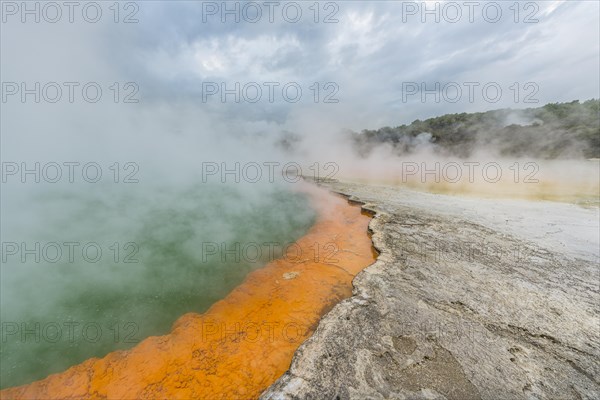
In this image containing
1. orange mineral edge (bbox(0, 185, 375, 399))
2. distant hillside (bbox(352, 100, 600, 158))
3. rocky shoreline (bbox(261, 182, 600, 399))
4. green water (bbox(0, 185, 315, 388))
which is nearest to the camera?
rocky shoreline (bbox(261, 182, 600, 399))

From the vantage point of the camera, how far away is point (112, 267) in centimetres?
446

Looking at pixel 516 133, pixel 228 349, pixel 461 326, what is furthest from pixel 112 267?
pixel 516 133

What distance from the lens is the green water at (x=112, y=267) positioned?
3135 mm

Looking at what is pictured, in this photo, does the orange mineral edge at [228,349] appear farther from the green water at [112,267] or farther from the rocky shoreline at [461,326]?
the rocky shoreline at [461,326]

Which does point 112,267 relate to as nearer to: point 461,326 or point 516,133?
point 461,326

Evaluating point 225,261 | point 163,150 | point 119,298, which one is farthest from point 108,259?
point 163,150

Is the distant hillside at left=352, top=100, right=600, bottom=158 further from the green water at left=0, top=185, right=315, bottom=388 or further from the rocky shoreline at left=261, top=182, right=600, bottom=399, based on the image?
the green water at left=0, top=185, right=315, bottom=388

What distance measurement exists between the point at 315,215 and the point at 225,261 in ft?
11.3

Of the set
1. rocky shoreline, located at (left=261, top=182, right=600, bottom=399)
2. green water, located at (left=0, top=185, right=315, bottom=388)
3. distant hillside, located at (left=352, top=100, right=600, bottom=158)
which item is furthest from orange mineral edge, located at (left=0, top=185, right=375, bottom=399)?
distant hillside, located at (left=352, top=100, right=600, bottom=158)

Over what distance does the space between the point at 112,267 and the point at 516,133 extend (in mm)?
Result: 25485

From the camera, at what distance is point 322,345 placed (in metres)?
2.68

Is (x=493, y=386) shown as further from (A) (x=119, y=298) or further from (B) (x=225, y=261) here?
(A) (x=119, y=298)

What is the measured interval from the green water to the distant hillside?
62.5 ft

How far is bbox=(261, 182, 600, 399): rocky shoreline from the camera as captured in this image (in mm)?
2297
